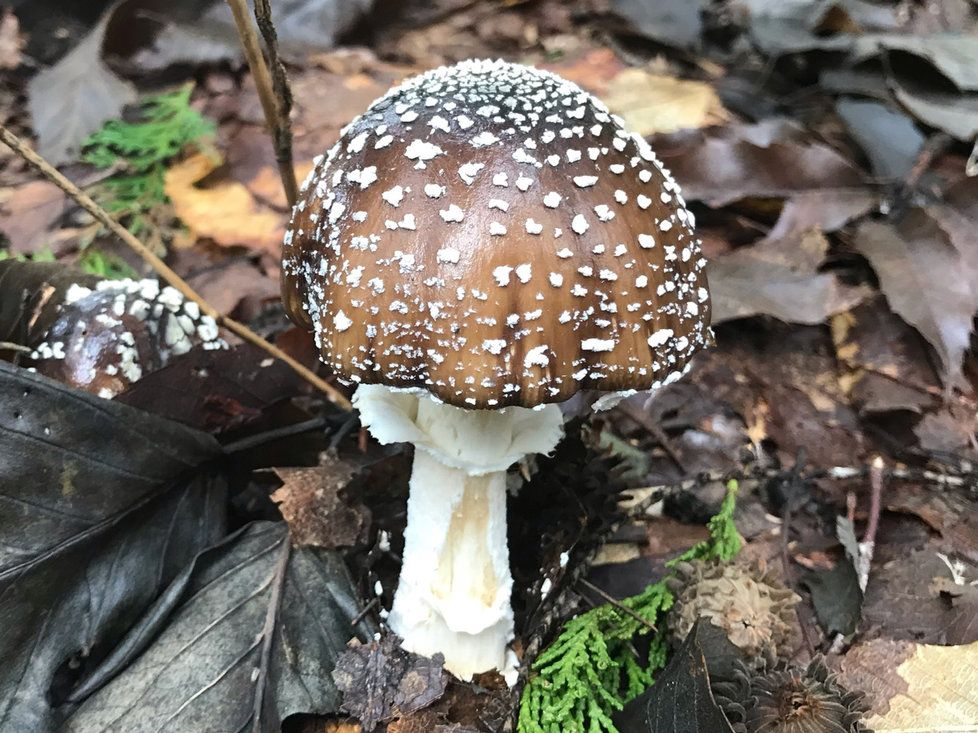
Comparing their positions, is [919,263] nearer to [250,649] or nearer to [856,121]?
[856,121]

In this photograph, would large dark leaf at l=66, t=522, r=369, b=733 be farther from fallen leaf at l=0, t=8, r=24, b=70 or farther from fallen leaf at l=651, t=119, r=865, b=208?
fallen leaf at l=0, t=8, r=24, b=70

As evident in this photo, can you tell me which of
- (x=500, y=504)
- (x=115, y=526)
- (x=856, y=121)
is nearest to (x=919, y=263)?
(x=856, y=121)

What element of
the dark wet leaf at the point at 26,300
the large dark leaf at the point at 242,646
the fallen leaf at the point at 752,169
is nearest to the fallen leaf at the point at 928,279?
the fallen leaf at the point at 752,169

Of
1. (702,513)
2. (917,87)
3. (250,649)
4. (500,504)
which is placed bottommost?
(702,513)

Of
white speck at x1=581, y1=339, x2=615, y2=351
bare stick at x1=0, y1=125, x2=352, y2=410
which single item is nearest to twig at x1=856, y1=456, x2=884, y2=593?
white speck at x1=581, y1=339, x2=615, y2=351

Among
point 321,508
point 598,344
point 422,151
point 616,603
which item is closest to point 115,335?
point 321,508

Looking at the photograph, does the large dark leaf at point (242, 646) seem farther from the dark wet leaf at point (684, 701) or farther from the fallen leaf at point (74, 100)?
the fallen leaf at point (74, 100)

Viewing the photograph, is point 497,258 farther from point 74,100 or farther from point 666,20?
point 666,20
